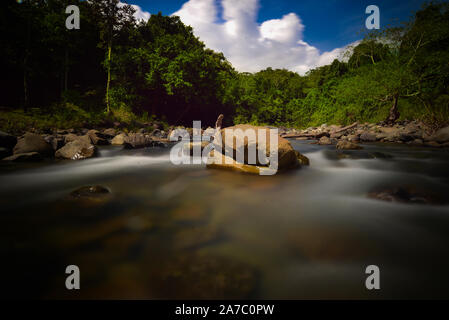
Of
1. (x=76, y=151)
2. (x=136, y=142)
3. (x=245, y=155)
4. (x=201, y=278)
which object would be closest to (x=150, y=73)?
(x=136, y=142)

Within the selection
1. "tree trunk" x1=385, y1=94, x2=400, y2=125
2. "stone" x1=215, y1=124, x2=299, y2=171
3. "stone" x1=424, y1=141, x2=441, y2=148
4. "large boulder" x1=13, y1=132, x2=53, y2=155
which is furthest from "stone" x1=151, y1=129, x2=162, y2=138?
"tree trunk" x1=385, y1=94, x2=400, y2=125

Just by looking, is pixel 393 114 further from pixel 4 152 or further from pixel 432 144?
pixel 4 152

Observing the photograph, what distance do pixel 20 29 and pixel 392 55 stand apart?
2256cm

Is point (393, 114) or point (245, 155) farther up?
point (393, 114)

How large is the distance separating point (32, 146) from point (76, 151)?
3.04 feet

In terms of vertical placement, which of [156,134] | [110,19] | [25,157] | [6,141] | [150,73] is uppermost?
[110,19]

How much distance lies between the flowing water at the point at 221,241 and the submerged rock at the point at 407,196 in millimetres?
138

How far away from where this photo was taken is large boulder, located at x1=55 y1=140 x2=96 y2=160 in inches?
213

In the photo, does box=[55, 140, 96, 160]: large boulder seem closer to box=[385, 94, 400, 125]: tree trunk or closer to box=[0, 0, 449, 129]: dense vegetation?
box=[0, 0, 449, 129]: dense vegetation

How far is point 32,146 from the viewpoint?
5.21 metres

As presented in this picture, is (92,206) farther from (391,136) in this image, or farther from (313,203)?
(391,136)

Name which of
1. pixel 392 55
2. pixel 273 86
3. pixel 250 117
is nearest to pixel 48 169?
pixel 392 55

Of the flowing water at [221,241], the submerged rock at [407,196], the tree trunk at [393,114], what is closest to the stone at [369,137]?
the tree trunk at [393,114]
